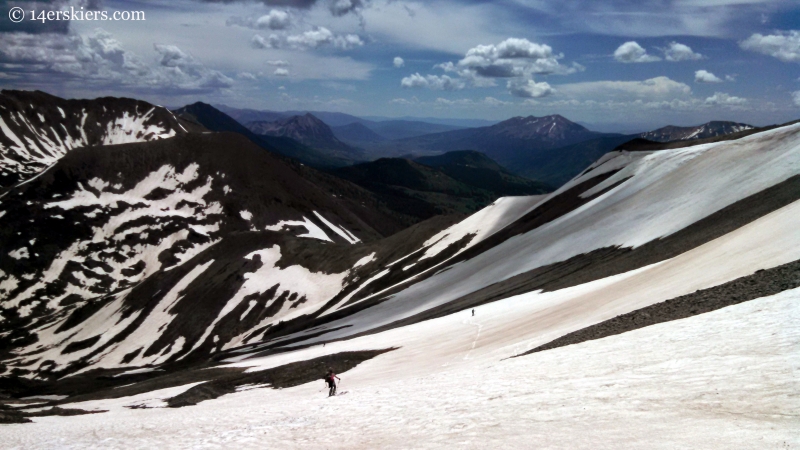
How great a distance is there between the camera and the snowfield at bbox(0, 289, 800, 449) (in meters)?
12.9

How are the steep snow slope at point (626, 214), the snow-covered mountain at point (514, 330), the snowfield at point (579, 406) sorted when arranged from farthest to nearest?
the steep snow slope at point (626, 214), the snow-covered mountain at point (514, 330), the snowfield at point (579, 406)

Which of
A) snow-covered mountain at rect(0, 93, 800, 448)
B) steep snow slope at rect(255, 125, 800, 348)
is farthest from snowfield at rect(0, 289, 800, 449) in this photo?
steep snow slope at rect(255, 125, 800, 348)

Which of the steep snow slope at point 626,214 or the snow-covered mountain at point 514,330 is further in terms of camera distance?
the steep snow slope at point 626,214

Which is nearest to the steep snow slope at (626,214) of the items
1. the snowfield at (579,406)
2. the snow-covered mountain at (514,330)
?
the snow-covered mountain at (514,330)

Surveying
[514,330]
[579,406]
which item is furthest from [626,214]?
[579,406]

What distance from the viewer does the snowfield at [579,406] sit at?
12.9 meters

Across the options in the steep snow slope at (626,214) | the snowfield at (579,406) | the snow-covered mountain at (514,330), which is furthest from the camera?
the steep snow slope at (626,214)

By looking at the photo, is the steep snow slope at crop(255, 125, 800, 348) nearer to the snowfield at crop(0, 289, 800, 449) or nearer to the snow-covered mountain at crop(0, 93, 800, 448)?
the snow-covered mountain at crop(0, 93, 800, 448)

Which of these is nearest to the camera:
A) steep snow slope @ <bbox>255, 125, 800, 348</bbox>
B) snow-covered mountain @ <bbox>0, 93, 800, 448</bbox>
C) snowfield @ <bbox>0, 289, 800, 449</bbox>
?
snowfield @ <bbox>0, 289, 800, 449</bbox>

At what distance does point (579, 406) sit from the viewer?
1591 cm

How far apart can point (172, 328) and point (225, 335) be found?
18.1 meters

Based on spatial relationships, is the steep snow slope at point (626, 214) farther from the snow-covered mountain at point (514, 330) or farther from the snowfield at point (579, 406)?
the snowfield at point (579, 406)

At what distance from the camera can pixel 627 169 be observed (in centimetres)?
8912

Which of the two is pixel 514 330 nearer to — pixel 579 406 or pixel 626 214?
pixel 579 406
